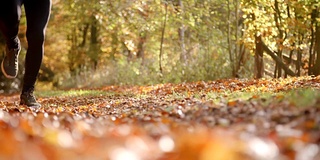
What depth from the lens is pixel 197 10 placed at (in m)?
19.3

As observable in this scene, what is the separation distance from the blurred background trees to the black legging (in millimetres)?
5742

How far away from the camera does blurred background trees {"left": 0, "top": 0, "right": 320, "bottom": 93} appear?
1356 cm

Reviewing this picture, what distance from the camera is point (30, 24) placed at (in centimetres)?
563

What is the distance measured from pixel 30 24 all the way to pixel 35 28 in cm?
6

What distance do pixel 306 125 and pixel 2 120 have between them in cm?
154

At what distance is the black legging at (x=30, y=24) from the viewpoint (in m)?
5.45

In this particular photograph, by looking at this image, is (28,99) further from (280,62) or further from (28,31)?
(280,62)

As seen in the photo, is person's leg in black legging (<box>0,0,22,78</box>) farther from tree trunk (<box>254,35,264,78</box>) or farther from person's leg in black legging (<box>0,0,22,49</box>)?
tree trunk (<box>254,35,264,78</box>)

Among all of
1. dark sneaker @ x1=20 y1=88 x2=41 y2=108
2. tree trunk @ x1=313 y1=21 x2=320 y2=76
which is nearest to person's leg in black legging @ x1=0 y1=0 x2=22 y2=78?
dark sneaker @ x1=20 y1=88 x2=41 y2=108

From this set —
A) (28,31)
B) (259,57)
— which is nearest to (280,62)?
(259,57)

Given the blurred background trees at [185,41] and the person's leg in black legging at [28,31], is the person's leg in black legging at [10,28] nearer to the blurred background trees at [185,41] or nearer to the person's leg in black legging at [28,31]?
the person's leg in black legging at [28,31]

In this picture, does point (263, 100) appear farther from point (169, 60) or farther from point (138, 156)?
point (169, 60)

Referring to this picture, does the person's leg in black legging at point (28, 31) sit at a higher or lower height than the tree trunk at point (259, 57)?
higher

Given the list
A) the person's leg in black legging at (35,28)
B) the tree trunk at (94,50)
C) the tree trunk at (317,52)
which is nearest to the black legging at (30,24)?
the person's leg in black legging at (35,28)
